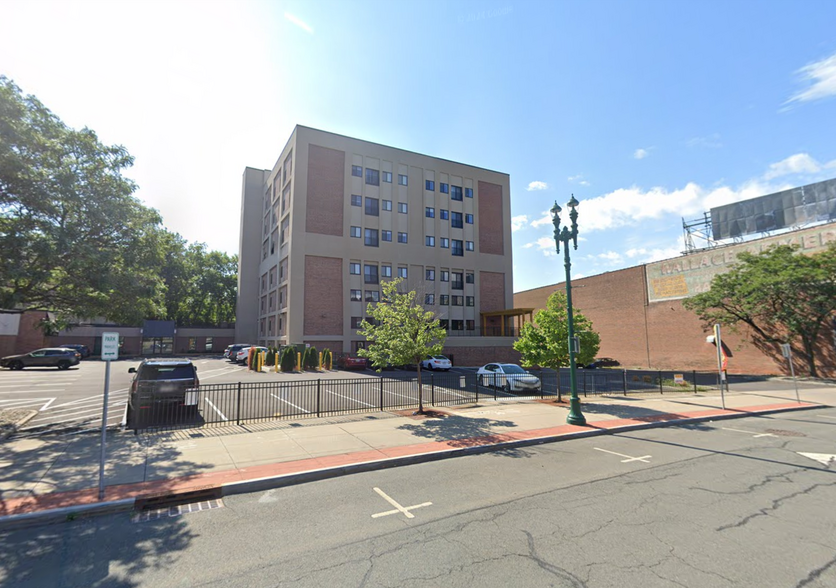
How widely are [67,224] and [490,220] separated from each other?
135ft

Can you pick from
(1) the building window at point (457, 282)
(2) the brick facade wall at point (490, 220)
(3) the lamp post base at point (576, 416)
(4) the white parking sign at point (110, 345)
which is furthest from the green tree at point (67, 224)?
(2) the brick facade wall at point (490, 220)

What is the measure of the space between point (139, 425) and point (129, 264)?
5299mm

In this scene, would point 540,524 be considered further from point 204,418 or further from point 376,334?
point 204,418

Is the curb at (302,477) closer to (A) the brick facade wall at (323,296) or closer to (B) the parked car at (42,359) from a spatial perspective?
(A) the brick facade wall at (323,296)

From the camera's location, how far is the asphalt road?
4156 mm

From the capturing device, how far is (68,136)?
12.2 metres

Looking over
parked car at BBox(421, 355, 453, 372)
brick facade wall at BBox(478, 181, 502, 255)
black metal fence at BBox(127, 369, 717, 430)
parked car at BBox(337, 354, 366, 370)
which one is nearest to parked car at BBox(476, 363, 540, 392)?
black metal fence at BBox(127, 369, 717, 430)

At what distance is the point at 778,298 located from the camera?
30859 millimetres

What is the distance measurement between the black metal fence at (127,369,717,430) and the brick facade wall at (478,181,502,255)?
24.1 m

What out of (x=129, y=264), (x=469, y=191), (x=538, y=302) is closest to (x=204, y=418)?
(x=129, y=264)

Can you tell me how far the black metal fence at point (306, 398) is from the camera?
1127cm

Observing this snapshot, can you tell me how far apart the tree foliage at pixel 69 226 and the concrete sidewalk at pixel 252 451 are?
4.76 meters

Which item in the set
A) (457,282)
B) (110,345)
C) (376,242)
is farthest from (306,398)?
(457,282)

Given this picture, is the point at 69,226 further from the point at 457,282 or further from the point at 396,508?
the point at 457,282
